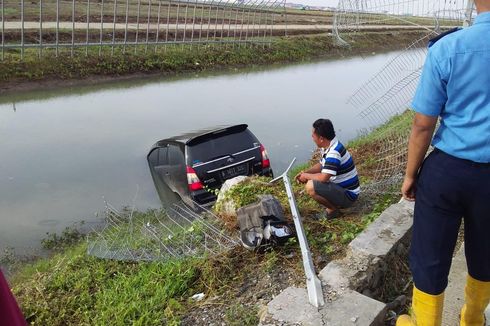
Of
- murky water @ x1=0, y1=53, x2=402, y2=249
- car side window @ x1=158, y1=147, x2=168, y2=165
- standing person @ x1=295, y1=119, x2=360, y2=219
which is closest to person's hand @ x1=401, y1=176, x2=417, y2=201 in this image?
standing person @ x1=295, y1=119, x2=360, y2=219

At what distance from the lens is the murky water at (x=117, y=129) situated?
791 cm

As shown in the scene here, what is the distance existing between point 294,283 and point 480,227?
69.7 inches

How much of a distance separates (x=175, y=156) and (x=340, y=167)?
3.42 meters

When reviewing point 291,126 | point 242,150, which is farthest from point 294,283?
point 291,126

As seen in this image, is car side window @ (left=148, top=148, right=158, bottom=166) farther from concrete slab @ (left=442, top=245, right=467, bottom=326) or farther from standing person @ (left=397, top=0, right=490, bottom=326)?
standing person @ (left=397, top=0, right=490, bottom=326)

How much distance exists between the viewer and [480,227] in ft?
8.75

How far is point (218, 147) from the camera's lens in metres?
7.51

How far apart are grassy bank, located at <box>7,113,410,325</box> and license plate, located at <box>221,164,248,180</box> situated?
5.81 ft

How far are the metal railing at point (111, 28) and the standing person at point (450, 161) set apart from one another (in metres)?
16.0

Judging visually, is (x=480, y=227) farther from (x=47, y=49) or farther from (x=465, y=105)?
(x=47, y=49)

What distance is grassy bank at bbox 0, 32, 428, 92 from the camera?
16.1 m

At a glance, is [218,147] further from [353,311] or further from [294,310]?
[353,311]

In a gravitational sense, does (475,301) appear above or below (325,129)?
below

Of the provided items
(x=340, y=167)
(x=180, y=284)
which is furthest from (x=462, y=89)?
(x=180, y=284)
